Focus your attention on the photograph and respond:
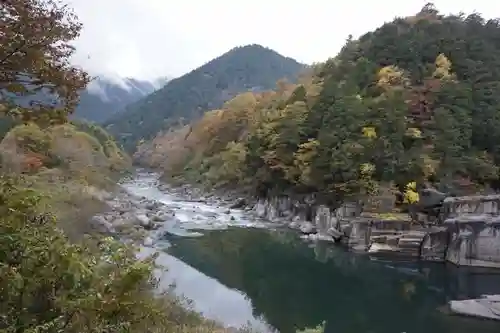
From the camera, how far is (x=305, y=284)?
18656 mm

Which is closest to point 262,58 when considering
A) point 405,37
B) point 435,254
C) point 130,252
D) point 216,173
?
point 216,173

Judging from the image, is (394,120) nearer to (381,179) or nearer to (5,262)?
(381,179)

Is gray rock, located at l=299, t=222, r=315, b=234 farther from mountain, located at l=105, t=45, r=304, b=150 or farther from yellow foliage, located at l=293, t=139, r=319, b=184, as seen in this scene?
mountain, located at l=105, t=45, r=304, b=150

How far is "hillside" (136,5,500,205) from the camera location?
2773 centimetres

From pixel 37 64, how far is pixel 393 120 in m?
26.4

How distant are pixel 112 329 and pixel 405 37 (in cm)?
3652

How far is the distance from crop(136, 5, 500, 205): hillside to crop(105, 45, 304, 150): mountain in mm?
68088

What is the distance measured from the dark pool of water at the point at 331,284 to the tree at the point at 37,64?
430 inches

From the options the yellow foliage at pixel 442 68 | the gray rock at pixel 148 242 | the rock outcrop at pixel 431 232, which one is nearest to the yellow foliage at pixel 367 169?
the rock outcrop at pixel 431 232

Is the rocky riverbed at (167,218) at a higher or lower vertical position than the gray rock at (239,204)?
lower

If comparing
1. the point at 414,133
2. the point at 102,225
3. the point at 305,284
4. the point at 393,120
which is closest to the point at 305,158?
the point at 393,120

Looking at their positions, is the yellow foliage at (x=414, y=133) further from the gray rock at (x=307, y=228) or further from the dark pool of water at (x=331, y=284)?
the dark pool of water at (x=331, y=284)

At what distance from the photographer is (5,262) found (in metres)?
3.83

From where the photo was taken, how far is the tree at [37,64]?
4297mm
